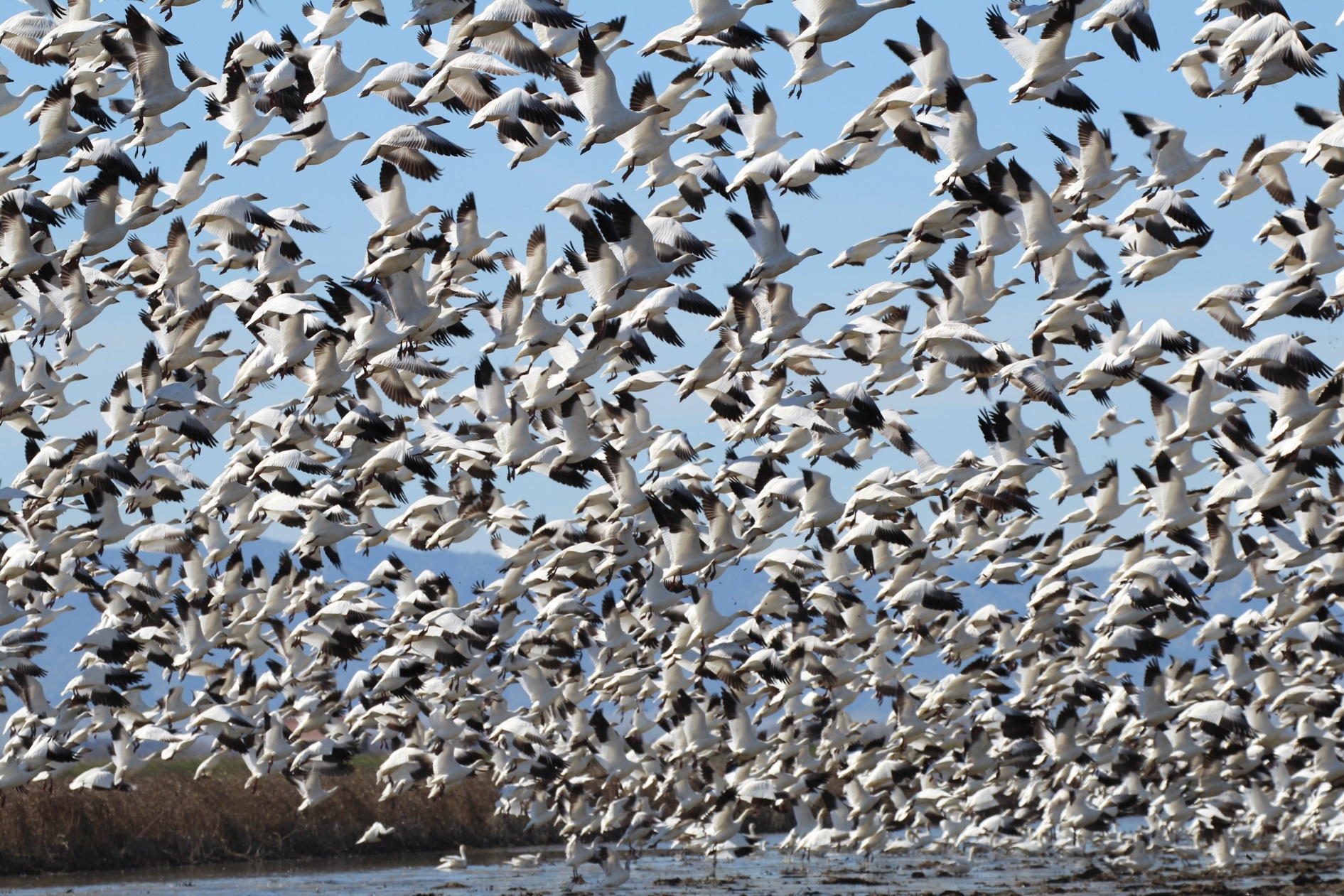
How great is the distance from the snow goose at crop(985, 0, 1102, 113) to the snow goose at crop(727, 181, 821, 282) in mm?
2936

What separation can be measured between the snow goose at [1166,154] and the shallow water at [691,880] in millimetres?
11335

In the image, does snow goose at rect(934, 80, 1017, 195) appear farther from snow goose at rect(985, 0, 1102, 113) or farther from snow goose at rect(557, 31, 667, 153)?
snow goose at rect(557, 31, 667, 153)

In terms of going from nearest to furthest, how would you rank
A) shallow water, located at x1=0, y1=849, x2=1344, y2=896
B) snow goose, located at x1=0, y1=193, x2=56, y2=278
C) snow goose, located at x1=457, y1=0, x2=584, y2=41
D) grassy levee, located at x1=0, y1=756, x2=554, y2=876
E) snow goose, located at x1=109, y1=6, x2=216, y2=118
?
snow goose, located at x1=457, y1=0, x2=584, y2=41, snow goose, located at x1=109, y1=6, x2=216, y2=118, snow goose, located at x1=0, y1=193, x2=56, y2=278, shallow water, located at x1=0, y1=849, x2=1344, y2=896, grassy levee, located at x1=0, y1=756, x2=554, y2=876

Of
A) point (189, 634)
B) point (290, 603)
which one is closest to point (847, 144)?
point (290, 603)

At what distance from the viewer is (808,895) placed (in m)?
25.3

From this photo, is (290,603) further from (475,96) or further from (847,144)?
(847,144)

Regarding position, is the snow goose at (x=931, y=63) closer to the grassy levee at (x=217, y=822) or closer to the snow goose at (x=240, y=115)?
the snow goose at (x=240, y=115)

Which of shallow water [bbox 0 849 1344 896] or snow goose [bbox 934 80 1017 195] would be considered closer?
snow goose [bbox 934 80 1017 195]

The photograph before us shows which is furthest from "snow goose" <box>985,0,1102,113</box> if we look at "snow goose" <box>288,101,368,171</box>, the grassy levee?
the grassy levee

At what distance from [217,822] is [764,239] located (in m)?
20.1

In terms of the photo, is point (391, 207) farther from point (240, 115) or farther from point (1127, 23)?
point (1127, 23)

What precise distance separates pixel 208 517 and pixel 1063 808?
1723cm

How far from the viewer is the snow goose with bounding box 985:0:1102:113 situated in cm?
1747

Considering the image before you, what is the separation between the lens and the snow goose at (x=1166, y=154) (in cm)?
1953
